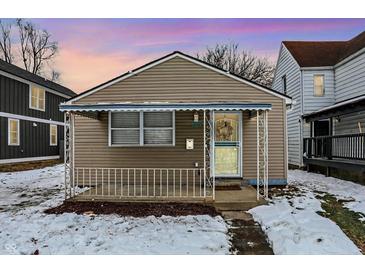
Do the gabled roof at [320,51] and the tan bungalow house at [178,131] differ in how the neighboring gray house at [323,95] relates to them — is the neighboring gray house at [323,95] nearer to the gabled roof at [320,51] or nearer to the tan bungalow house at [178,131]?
the gabled roof at [320,51]

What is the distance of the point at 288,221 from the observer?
18.2ft

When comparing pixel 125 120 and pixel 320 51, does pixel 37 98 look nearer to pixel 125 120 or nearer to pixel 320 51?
pixel 125 120

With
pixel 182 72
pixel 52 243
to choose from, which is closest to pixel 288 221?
pixel 52 243

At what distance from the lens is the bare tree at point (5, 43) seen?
34844 millimetres

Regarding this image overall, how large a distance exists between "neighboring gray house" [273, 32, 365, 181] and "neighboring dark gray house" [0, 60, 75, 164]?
1470 centimetres

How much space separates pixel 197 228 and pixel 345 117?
1043cm

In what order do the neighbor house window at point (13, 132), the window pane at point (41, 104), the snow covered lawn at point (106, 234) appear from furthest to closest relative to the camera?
the window pane at point (41, 104) → the neighbor house window at point (13, 132) → the snow covered lawn at point (106, 234)

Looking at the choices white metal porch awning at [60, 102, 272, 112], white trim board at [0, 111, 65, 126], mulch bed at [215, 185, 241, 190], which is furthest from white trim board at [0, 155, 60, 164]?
mulch bed at [215, 185, 241, 190]

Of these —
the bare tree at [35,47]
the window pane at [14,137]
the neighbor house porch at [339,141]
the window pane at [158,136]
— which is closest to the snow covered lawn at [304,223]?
the neighbor house porch at [339,141]

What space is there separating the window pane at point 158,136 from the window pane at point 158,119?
0.65ft

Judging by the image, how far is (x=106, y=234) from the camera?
5.03 metres

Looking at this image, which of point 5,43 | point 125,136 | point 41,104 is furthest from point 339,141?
point 5,43
